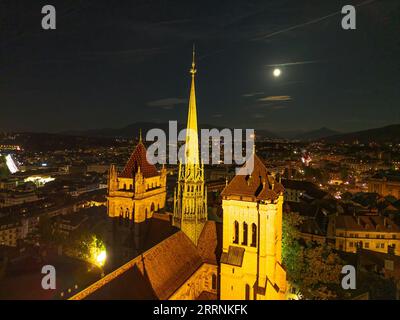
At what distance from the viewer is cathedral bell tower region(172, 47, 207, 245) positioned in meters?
26.8

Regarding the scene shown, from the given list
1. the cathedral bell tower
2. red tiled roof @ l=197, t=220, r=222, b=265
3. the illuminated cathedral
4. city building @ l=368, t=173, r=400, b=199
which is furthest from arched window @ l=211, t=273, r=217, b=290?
city building @ l=368, t=173, r=400, b=199

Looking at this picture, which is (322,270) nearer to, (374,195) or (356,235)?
(356,235)

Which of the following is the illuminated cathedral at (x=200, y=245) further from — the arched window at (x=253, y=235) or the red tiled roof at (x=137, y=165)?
the red tiled roof at (x=137, y=165)

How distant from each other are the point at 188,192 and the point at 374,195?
65.9 metres

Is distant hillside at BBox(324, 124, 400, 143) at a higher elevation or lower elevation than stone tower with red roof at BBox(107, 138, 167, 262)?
higher

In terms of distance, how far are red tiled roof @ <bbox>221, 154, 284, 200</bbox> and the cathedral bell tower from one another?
3975 mm

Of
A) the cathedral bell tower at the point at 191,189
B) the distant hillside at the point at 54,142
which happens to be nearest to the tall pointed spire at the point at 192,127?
the cathedral bell tower at the point at 191,189

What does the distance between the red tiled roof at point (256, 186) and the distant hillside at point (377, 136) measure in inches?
3166

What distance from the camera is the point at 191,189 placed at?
27.1 m

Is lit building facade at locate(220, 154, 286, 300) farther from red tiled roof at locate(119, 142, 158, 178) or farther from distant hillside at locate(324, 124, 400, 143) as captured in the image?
distant hillside at locate(324, 124, 400, 143)

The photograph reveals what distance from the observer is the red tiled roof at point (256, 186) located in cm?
2270
